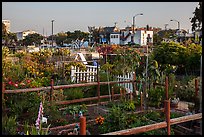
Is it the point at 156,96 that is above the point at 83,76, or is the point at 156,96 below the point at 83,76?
below

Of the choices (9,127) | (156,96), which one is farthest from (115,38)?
(9,127)

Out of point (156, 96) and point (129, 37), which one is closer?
point (156, 96)

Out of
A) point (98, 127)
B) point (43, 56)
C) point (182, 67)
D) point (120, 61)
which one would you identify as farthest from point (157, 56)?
point (98, 127)

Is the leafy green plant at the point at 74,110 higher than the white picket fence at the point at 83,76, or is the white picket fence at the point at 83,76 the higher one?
the white picket fence at the point at 83,76

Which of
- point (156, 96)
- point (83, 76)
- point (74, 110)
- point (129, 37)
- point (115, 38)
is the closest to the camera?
point (74, 110)

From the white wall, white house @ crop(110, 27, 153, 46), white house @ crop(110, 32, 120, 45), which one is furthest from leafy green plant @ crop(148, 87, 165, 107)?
the white wall

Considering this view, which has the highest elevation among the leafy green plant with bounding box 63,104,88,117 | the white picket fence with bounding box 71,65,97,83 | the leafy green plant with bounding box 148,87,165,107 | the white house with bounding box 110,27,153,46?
the white house with bounding box 110,27,153,46

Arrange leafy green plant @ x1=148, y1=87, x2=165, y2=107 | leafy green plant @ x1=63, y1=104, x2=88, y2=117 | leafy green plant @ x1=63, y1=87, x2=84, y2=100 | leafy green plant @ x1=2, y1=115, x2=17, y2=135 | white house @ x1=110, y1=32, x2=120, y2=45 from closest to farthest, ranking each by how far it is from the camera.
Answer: leafy green plant @ x1=2, y1=115, x2=17, y2=135 < leafy green plant @ x1=63, y1=104, x2=88, y2=117 < leafy green plant @ x1=148, y1=87, x2=165, y2=107 < leafy green plant @ x1=63, y1=87, x2=84, y2=100 < white house @ x1=110, y1=32, x2=120, y2=45

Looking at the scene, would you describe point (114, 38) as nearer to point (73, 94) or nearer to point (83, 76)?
point (83, 76)

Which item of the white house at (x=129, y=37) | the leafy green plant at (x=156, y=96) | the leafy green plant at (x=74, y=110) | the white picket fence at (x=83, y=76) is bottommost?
the leafy green plant at (x=74, y=110)

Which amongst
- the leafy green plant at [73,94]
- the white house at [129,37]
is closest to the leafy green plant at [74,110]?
the leafy green plant at [73,94]

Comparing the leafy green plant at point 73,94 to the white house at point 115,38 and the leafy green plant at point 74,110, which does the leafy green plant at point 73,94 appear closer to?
the leafy green plant at point 74,110

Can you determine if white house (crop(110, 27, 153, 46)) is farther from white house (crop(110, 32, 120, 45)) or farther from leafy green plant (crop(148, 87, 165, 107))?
leafy green plant (crop(148, 87, 165, 107))

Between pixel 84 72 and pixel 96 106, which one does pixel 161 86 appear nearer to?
pixel 96 106
